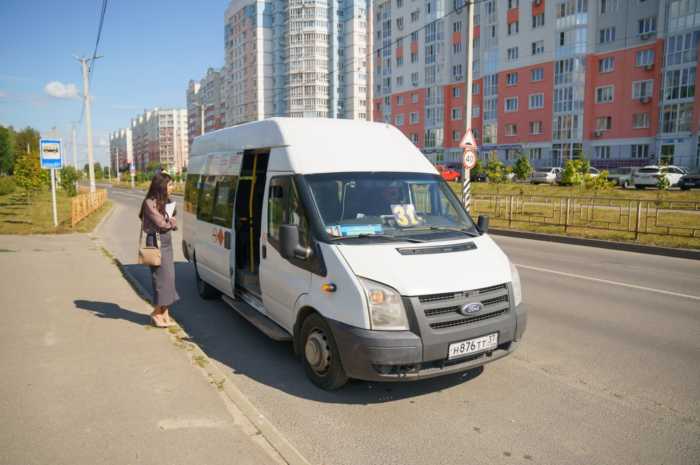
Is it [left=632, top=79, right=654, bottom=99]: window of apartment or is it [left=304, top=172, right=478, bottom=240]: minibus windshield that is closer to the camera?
[left=304, top=172, right=478, bottom=240]: minibus windshield

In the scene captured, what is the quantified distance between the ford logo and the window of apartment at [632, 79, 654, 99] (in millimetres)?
53003

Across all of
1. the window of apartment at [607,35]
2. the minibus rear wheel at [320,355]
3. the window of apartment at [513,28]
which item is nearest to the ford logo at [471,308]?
the minibus rear wheel at [320,355]

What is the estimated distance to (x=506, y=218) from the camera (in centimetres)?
2039

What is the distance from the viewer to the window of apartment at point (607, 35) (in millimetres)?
51969

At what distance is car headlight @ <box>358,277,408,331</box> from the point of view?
4188mm

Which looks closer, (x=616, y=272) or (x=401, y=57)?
(x=616, y=272)

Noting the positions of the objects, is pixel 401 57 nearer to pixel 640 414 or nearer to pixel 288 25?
pixel 288 25

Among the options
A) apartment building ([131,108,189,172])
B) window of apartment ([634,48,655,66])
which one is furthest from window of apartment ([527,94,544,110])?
apartment building ([131,108,189,172])

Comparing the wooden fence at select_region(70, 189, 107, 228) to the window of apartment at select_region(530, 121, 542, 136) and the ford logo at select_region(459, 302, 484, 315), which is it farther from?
the window of apartment at select_region(530, 121, 542, 136)

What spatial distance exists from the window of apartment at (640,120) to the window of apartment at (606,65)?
5.57 meters

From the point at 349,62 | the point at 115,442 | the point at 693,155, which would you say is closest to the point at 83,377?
the point at 115,442

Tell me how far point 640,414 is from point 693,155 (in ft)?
161

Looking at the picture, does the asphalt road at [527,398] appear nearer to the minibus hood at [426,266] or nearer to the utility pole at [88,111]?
the minibus hood at [426,266]

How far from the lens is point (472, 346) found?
14.5 feet
